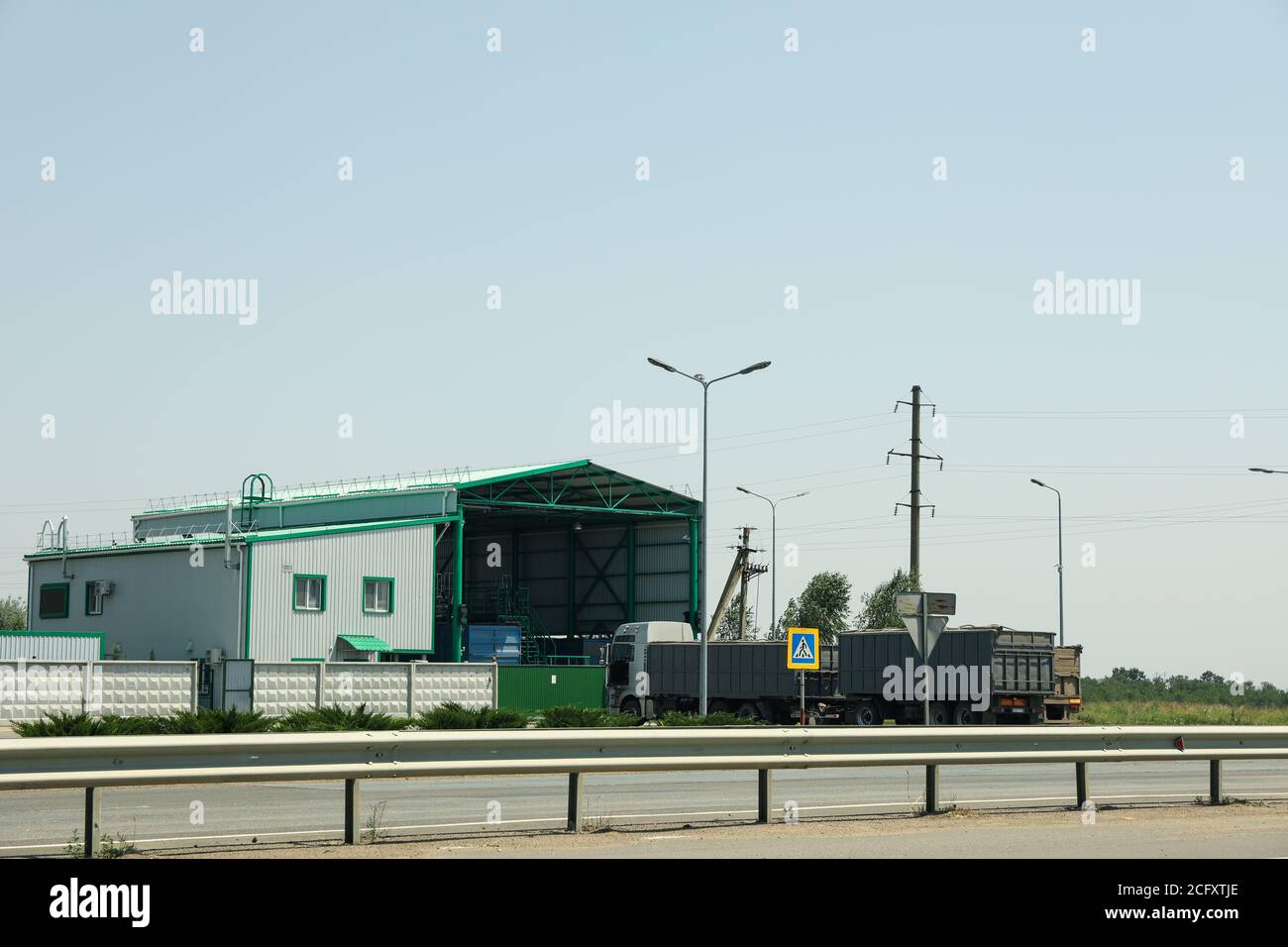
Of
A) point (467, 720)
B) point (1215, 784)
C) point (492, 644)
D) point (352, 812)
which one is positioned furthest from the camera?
point (492, 644)

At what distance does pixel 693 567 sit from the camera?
6188cm

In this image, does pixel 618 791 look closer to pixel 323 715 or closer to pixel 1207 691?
pixel 323 715

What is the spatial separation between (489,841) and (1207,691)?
9109 centimetres

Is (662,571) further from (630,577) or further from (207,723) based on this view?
(207,723)

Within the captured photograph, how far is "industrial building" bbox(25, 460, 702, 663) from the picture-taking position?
47.5 meters

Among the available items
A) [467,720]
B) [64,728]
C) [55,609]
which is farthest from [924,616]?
[55,609]

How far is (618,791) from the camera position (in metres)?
19.1

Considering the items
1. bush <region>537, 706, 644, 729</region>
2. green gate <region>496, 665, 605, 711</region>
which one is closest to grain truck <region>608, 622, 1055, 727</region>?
green gate <region>496, 665, 605, 711</region>

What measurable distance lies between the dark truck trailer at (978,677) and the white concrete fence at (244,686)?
1248 cm

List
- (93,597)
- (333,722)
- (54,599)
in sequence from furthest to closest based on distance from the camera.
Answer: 1. (54,599)
2. (93,597)
3. (333,722)

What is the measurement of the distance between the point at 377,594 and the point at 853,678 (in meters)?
16.1

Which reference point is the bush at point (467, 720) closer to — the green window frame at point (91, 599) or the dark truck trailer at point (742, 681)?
the dark truck trailer at point (742, 681)

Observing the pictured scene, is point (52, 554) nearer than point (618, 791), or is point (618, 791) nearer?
point (618, 791)

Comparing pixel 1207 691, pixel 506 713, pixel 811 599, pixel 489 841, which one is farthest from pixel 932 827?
pixel 1207 691
